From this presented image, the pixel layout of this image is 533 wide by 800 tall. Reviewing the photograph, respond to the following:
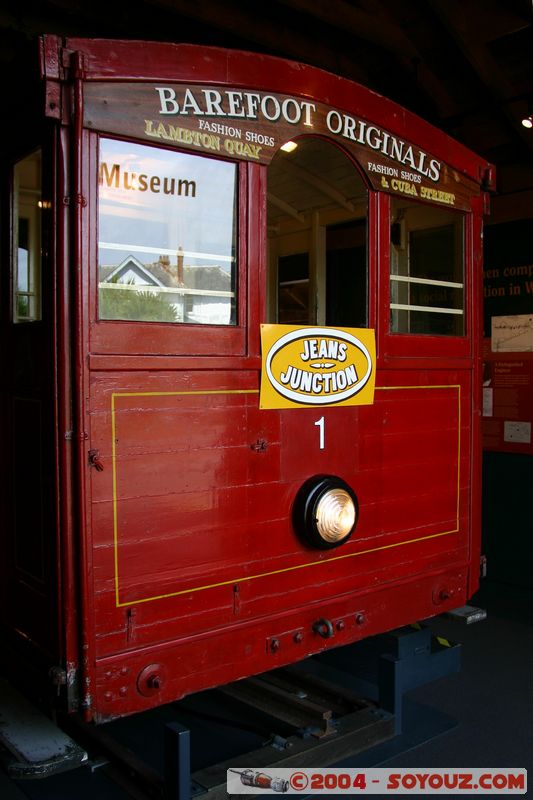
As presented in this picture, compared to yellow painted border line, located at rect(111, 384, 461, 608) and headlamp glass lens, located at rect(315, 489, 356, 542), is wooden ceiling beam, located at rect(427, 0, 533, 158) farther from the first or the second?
headlamp glass lens, located at rect(315, 489, 356, 542)

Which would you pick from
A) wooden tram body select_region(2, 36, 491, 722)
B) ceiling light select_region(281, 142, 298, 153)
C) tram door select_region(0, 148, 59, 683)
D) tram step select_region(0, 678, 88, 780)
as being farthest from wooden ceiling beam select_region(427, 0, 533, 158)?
tram step select_region(0, 678, 88, 780)

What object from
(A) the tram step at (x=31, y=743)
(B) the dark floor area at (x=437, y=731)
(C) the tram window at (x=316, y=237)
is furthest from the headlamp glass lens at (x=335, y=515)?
(A) the tram step at (x=31, y=743)

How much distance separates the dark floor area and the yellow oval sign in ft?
5.60

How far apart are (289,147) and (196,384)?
3.92 feet

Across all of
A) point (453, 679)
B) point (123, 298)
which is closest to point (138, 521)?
point (123, 298)

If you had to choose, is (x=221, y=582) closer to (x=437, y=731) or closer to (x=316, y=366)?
(x=316, y=366)

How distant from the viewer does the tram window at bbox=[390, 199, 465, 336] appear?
3.80 metres

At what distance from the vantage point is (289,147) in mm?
3357

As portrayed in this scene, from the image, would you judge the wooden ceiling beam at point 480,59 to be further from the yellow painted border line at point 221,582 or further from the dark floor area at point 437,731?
the dark floor area at point 437,731

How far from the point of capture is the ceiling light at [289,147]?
10.8 feet

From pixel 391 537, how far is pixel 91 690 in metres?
1.68

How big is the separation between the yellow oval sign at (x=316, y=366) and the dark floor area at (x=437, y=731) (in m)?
Result: 1.71

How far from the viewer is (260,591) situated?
3219mm

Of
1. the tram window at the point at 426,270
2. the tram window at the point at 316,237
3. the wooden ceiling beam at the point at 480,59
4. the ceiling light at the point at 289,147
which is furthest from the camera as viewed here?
the wooden ceiling beam at the point at 480,59
